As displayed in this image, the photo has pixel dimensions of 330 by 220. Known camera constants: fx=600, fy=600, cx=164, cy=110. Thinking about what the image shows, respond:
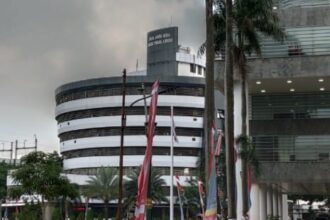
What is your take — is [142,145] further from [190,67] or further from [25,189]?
[25,189]

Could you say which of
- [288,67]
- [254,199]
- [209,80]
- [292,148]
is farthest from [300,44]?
[209,80]

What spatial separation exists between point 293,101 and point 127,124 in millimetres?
79322

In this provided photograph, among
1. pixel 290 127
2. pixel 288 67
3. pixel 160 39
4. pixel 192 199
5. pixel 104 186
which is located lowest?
pixel 192 199

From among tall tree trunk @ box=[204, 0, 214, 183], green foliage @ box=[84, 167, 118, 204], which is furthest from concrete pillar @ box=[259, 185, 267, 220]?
green foliage @ box=[84, 167, 118, 204]

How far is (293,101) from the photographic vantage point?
45312mm

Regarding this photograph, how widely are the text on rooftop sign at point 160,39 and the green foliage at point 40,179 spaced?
4095 inches

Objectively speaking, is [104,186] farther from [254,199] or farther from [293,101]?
[293,101]

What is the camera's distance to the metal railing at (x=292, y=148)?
42.2 meters

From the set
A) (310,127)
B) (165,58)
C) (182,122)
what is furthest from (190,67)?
(310,127)

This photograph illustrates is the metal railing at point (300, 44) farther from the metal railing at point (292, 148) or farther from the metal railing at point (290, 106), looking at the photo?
the metal railing at point (292, 148)

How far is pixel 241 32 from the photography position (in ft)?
106

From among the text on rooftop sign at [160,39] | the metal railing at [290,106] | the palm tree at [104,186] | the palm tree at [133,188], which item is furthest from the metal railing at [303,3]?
the text on rooftop sign at [160,39]

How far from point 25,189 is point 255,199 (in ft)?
54.9

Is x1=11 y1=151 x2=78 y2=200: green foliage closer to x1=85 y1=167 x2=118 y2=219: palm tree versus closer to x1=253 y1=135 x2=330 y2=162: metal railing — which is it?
x1=253 y1=135 x2=330 y2=162: metal railing
